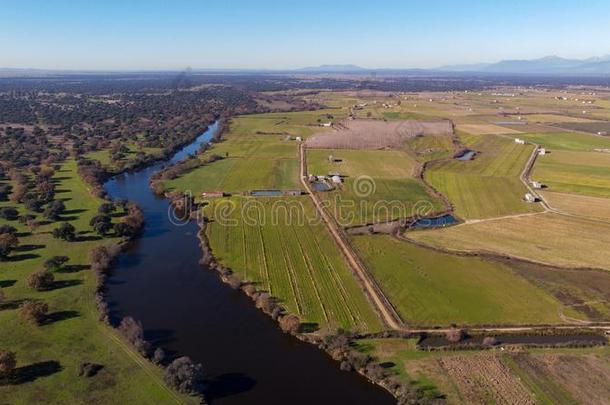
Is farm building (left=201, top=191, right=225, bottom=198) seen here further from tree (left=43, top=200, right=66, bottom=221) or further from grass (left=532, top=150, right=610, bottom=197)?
grass (left=532, top=150, right=610, bottom=197)

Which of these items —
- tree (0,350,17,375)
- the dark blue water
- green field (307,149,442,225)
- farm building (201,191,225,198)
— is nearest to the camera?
tree (0,350,17,375)

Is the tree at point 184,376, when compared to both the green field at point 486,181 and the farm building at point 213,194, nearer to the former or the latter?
the farm building at point 213,194

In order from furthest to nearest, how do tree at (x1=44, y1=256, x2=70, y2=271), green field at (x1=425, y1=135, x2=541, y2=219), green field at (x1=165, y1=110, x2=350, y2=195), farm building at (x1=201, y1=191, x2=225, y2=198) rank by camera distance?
green field at (x1=165, y1=110, x2=350, y2=195)
farm building at (x1=201, y1=191, x2=225, y2=198)
green field at (x1=425, y1=135, x2=541, y2=219)
tree at (x1=44, y1=256, x2=70, y2=271)

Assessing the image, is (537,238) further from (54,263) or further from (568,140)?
(568,140)

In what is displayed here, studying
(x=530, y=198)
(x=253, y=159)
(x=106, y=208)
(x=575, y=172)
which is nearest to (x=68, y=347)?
(x=106, y=208)

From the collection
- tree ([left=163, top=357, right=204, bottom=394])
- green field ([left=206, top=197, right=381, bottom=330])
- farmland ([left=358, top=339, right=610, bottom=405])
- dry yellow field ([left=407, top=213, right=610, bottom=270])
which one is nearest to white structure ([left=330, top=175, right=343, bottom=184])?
green field ([left=206, top=197, right=381, bottom=330])

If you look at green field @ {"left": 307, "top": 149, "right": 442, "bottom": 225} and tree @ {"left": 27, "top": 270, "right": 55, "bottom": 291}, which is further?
green field @ {"left": 307, "top": 149, "right": 442, "bottom": 225}

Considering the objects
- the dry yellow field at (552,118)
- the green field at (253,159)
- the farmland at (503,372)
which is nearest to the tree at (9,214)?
the green field at (253,159)

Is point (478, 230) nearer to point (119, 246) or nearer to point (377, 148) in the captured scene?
point (119, 246)

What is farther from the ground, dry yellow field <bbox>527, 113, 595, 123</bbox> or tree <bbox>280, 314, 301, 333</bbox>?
dry yellow field <bbox>527, 113, 595, 123</bbox>
